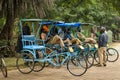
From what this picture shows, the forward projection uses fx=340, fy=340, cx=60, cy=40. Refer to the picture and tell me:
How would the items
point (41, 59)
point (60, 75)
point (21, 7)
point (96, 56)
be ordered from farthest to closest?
point (21, 7) < point (96, 56) < point (41, 59) < point (60, 75)

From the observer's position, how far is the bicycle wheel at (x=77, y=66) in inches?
500

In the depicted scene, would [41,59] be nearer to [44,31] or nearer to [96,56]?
[44,31]

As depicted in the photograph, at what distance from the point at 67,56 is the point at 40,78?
1762 mm

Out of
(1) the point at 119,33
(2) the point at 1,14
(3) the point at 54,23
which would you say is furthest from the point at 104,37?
(1) the point at 119,33

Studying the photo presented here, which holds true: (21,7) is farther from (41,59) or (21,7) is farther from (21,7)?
(41,59)

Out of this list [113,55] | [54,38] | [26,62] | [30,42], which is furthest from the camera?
[113,55]

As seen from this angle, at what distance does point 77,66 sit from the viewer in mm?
12867

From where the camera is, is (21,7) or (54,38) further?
(21,7)

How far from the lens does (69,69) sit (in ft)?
42.5

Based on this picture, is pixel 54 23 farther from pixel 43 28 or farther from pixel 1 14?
pixel 1 14

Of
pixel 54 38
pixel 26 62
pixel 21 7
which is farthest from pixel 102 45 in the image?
pixel 21 7

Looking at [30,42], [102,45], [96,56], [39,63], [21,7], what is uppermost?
[21,7]

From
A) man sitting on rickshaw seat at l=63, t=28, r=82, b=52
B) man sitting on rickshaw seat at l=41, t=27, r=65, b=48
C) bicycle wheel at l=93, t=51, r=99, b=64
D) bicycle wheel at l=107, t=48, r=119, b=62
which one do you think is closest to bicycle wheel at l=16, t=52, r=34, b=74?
man sitting on rickshaw seat at l=41, t=27, r=65, b=48

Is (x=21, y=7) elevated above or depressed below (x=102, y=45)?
above
